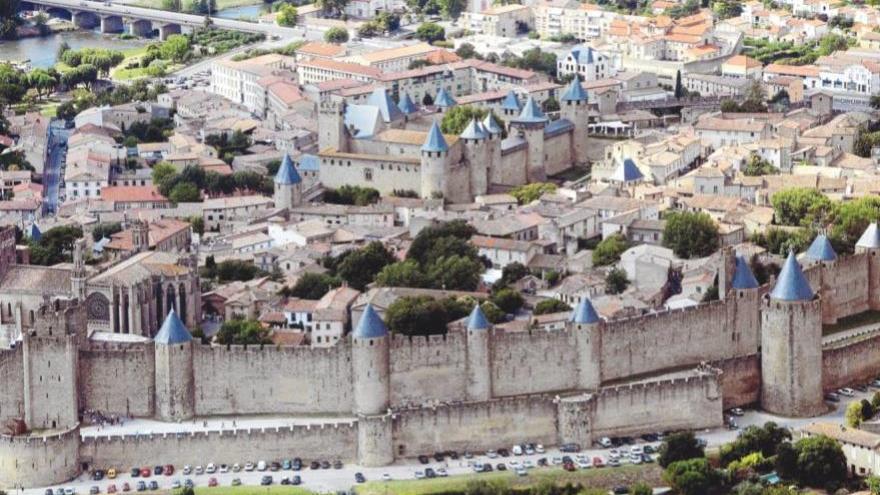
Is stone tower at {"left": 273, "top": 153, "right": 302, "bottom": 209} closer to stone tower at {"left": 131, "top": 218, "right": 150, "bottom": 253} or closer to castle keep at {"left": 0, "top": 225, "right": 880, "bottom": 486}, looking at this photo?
stone tower at {"left": 131, "top": 218, "right": 150, "bottom": 253}

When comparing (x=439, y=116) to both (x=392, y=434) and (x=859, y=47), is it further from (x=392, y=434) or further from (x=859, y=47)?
(x=392, y=434)

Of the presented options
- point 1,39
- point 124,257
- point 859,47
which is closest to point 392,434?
point 124,257

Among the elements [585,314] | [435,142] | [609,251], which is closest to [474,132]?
[435,142]

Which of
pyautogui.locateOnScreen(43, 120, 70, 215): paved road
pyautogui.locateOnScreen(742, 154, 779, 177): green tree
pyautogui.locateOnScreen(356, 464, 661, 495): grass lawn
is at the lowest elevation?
pyautogui.locateOnScreen(43, 120, 70, 215): paved road

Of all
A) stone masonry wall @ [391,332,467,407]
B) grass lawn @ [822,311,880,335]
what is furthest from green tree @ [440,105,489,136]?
stone masonry wall @ [391,332,467,407]

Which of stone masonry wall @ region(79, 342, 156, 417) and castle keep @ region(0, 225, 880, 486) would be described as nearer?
castle keep @ region(0, 225, 880, 486)

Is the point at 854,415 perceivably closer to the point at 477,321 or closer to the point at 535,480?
the point at 535,480

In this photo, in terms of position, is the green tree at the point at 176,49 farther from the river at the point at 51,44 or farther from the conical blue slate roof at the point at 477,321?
the conical blue slate roof at the point at 477,321
